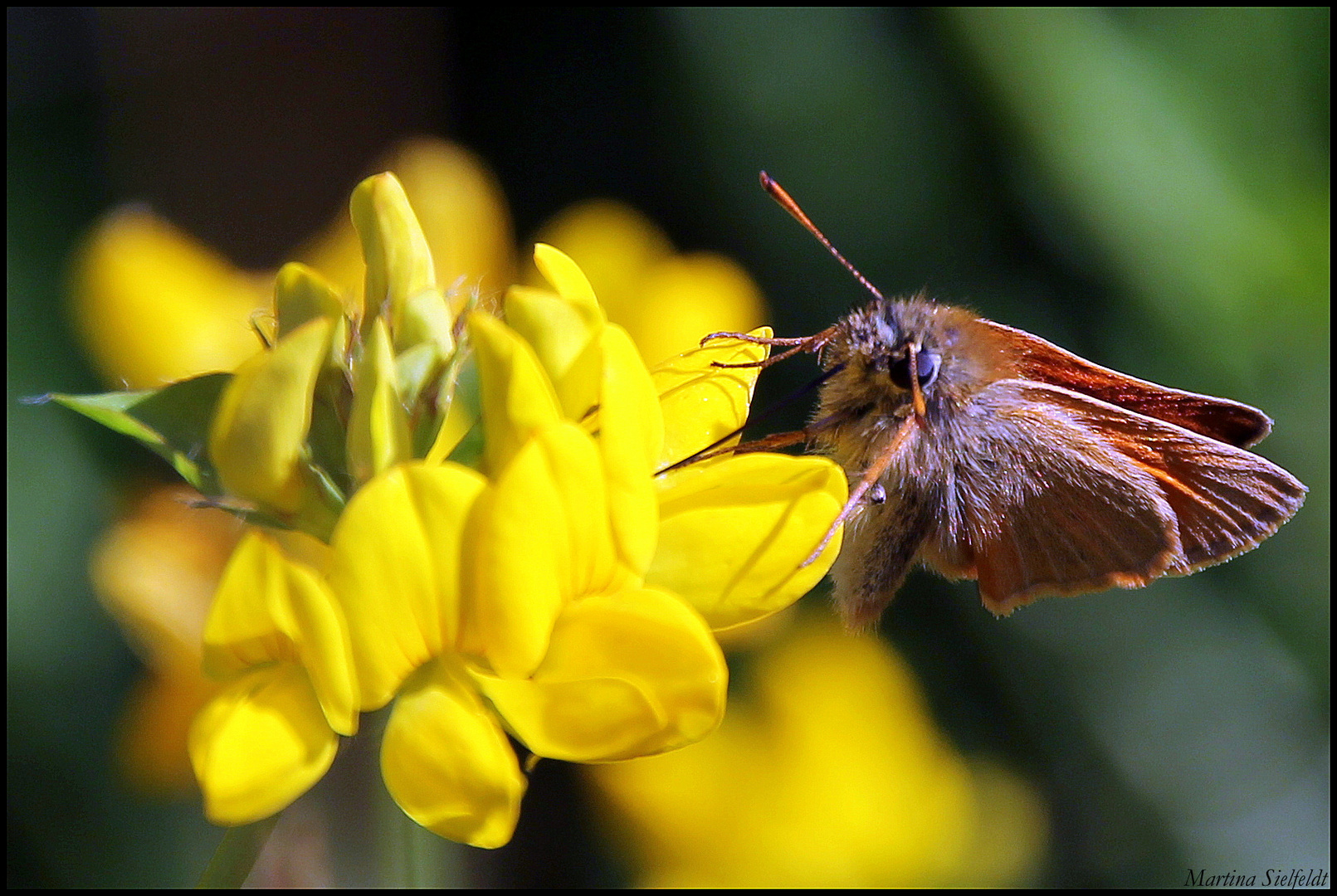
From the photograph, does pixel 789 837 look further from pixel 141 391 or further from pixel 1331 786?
pixel 141 391

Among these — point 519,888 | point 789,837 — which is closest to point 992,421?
point 789,837

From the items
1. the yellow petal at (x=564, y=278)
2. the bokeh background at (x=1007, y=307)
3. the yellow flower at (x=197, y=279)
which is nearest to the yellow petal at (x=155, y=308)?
the yellow flower at (x=197, y=279)

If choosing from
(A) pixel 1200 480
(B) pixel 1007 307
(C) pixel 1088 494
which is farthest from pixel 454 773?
(B) pixel 1007 307

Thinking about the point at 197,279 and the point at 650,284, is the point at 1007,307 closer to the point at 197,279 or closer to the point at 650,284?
the point at 650,284

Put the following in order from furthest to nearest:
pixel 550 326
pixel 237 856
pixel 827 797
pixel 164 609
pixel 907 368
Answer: pixel 827 797
pixel 164 609
pixel 907 368
pixel 550 326
pixel 237 856

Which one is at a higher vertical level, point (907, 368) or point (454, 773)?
point (907, 368)

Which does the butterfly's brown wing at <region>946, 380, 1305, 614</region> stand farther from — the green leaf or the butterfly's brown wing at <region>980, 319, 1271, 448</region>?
the green leaf

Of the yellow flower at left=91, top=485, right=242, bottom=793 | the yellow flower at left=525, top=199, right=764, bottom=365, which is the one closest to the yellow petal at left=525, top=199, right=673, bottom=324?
the yellow flower at left=525, top=199, right=764, bottom=365
